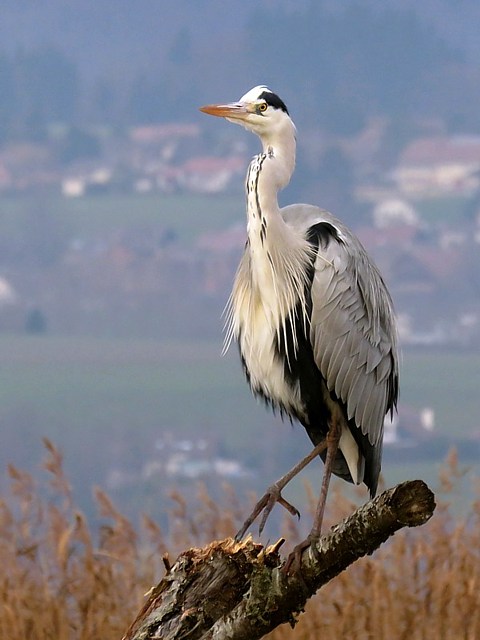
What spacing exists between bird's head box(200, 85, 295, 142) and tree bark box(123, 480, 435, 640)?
4.24 ft

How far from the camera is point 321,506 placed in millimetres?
3666

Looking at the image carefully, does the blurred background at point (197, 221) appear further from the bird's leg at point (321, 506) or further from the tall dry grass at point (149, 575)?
the bird's leg at point (321, 506)

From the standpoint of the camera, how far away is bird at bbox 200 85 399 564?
12.7 ft

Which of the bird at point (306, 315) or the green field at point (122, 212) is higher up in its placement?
the green field at point (122, 212)

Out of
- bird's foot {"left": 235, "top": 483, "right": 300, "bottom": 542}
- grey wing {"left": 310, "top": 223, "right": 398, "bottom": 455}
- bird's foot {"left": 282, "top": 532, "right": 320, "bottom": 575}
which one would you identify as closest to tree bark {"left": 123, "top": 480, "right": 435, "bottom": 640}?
bird's foot {"left": 282, "top": 532, "right": 320, "bottom": 575}

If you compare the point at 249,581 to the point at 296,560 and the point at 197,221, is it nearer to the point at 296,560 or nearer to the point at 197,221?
the point at 296,560

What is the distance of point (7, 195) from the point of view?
163ft

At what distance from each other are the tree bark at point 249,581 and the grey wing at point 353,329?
96 cm

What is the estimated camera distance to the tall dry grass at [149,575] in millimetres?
3871

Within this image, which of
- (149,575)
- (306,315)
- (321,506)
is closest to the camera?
(321,506)

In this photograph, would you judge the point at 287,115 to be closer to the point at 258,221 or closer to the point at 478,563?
the point at 258,221

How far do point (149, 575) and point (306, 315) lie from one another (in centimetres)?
100

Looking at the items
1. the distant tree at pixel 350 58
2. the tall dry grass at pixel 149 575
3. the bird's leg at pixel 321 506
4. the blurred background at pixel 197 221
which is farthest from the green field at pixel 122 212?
the bird's leg at pixel 321 506

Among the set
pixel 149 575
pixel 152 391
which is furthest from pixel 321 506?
pixel 152 391
